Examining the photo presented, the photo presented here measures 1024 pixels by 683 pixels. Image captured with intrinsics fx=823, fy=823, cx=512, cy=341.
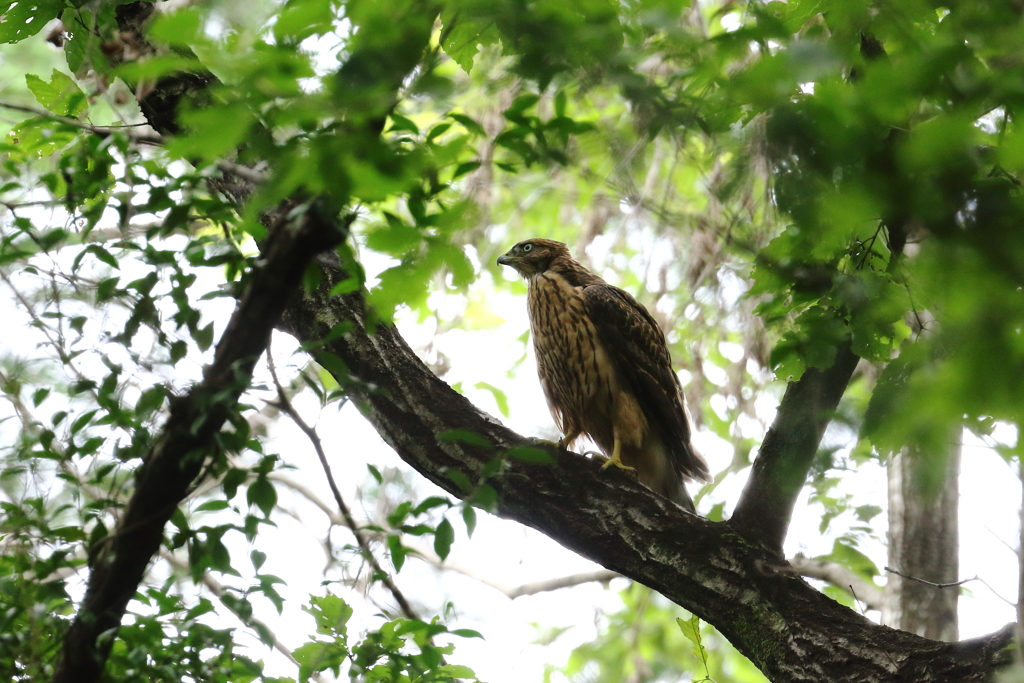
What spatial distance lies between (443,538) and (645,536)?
1.18m

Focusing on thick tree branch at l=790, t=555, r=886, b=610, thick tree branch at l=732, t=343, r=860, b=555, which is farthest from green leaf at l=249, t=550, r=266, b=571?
thick tree branch at l=790, t=555, r=886, b=610

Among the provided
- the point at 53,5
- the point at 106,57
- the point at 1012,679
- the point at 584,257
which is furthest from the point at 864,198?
the point at 584,257

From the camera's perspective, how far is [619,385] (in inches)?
173

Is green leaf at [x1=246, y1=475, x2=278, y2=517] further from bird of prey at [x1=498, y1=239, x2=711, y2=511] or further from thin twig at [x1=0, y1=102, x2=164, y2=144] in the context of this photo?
bird of prey at [x1=498, y1=239, x2=711, y2=511]

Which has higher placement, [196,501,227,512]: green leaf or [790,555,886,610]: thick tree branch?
[790,555,886,610]: thick tree branch

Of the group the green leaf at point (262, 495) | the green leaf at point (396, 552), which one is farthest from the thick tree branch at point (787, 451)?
the green leaf at point (262, 495)

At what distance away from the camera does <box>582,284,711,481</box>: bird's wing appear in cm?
439

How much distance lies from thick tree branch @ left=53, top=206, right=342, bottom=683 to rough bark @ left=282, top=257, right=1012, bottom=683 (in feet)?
2.11

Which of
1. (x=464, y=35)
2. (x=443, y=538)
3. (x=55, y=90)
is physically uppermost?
(x=55, y=90)

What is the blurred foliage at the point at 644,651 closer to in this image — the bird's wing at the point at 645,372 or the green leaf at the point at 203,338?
the bird's wing at the point at 645,372

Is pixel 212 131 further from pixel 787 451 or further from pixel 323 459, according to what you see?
pixel 787 451

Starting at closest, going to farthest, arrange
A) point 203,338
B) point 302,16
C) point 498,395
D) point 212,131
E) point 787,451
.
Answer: point 212,131 → point 302,16 → point 203,338 → point 787,451 → point 498,395

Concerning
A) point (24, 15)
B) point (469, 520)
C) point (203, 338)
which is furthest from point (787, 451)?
point (24, 15)

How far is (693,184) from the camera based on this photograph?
6.52 m
